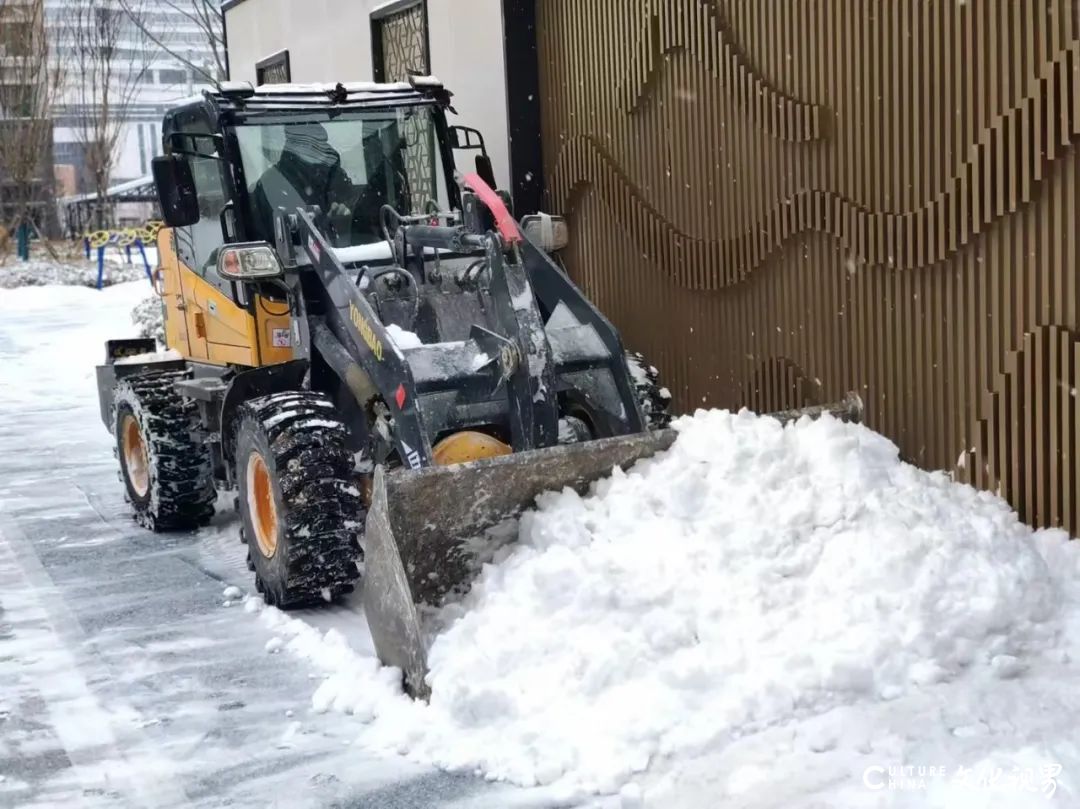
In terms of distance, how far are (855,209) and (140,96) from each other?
234ft

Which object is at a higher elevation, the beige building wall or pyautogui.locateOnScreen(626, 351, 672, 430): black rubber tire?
the beige building wall

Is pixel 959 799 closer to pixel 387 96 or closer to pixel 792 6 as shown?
pixel 792 6

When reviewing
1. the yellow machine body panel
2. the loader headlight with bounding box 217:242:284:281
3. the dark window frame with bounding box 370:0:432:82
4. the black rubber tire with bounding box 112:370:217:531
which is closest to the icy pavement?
the black rubber tire with bounding box 112:370:217:531


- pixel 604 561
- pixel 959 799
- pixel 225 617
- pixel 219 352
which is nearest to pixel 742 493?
pixel 604 561

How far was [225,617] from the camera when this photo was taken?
6438mm

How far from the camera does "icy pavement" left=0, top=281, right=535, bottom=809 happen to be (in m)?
4.46

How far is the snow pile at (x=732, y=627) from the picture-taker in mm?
4422

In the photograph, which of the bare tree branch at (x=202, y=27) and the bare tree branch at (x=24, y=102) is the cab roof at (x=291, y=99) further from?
the bare tree branch at (x=24, y=102)

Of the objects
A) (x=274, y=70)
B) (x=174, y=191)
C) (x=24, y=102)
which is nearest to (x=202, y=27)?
(x=274, y=70)

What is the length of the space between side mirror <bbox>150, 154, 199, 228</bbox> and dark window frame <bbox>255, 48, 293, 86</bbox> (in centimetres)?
951

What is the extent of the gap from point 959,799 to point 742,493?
5.75 feet

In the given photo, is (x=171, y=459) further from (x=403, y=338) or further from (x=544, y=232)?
(x=544, y=232)

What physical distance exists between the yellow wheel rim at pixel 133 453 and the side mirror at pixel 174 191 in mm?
2130

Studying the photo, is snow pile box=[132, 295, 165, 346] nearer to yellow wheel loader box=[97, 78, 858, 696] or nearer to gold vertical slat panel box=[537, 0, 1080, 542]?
yellow wheel loader box=[97, 78, 858, 696]
